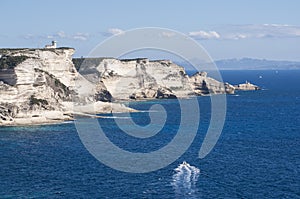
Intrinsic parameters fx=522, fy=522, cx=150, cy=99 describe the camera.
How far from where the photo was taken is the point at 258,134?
8531 cm

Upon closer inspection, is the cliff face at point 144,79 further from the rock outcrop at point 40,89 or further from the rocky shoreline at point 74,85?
the rock outcrop at point 40,89

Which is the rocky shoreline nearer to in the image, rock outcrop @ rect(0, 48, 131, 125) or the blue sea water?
rock outcrop @ rect(0, 48, 131, 125)

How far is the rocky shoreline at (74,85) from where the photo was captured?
92.9m

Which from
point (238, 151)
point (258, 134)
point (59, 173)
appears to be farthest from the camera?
point (258, 134)

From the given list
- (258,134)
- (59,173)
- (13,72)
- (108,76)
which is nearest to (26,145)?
(59,173)

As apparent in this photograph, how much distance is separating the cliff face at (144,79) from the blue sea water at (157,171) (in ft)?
149

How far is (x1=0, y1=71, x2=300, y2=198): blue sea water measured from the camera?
4925 centimetres

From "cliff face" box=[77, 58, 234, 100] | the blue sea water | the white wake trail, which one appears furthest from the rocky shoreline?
the white wake trail

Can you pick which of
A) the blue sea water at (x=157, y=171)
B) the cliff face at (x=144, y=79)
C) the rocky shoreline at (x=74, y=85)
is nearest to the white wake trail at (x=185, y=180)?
the blue sea water at (x=157, y=171)

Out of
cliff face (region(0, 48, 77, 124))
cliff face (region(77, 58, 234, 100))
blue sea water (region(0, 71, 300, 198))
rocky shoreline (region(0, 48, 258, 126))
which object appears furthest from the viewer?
cliff face (region(77, 58, 234, 100))

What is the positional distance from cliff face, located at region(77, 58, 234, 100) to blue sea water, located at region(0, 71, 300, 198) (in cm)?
4528

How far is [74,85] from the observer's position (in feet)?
389

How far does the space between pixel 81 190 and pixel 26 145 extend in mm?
25625

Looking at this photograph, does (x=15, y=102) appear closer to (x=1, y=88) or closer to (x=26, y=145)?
(x=1, y=88)
